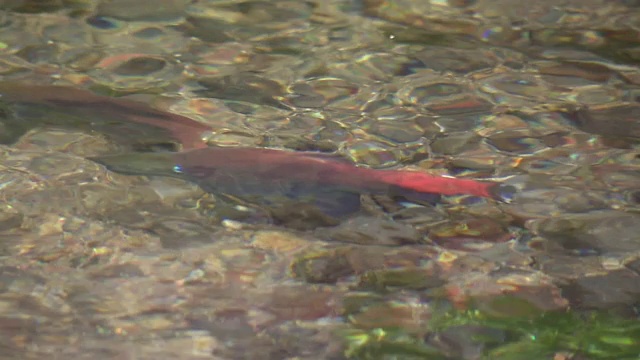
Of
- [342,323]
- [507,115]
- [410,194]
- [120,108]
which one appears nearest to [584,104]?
[507,115]

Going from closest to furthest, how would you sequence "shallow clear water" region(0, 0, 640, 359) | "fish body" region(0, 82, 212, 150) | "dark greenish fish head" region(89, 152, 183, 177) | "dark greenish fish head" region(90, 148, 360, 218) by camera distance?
"shallow clear water" region(0, 0, 640, 359) < "dark greenish fish head" region(90, 148, 360, 218) < "dark greenish fish head" region(89, 152, 183, 177) < "fish body" region(0, 82, 212, 150)

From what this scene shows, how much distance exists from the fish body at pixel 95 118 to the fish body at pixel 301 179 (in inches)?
11.9

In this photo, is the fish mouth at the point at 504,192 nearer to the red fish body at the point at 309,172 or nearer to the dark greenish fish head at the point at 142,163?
the red fish body at the point at 309,172

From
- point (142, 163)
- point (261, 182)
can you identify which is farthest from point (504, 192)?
point (142, 163)

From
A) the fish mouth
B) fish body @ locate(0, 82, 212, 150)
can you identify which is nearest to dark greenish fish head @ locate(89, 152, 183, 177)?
fish body @ locate(0, 82, 212, 150)

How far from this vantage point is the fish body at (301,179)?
3279 mm

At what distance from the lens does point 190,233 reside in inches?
126

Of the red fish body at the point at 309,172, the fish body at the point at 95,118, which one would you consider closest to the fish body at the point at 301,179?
the red fish body at the point at 309,172

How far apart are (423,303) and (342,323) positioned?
0.30m

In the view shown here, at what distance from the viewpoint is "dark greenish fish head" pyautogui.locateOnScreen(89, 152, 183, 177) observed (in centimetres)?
342

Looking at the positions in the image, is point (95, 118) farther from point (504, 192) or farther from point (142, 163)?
point (504, 192)

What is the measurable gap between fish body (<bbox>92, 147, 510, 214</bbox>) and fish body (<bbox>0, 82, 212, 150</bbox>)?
30 centimetres

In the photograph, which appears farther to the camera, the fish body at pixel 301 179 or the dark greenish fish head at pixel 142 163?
the dark greenish fish head at pixel 142 163

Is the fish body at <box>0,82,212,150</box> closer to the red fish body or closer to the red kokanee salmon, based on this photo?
the red kokanee salmon
